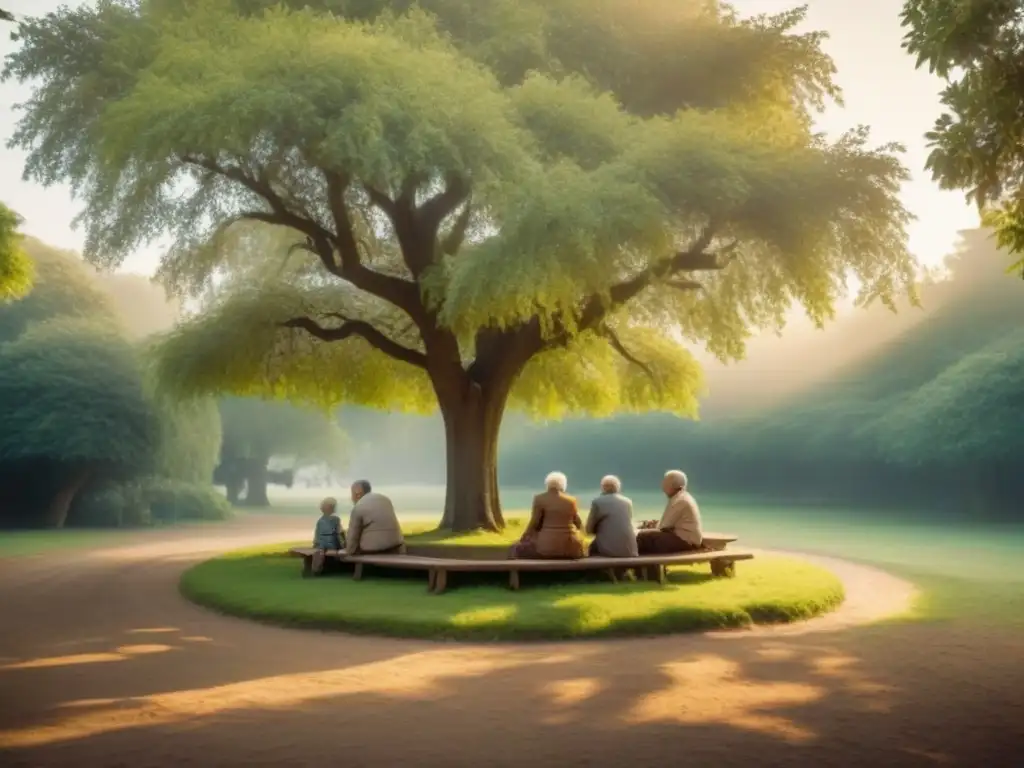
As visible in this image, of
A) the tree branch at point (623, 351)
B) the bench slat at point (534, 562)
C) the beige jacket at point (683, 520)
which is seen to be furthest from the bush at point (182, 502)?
the beige jacket at point (683, 520)

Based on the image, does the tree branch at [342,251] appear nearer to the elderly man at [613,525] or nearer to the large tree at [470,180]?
the large tree at [470,180]

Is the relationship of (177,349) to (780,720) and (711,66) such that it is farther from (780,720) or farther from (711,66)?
(780,720)

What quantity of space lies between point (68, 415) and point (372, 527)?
24385mm

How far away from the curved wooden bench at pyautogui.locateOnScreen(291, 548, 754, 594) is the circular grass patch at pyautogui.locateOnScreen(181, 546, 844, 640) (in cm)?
26

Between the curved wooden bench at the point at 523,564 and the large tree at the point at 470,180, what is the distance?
402 centimetres

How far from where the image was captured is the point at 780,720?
302 inches

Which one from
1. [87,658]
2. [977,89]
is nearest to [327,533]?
[87,658]

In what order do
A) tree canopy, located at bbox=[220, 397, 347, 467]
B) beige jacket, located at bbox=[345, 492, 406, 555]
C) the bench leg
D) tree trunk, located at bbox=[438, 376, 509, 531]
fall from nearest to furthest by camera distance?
1. beige jacket, located at bbox=[345, 492, 406, 555]
2. the bench leg
3. tree trunk, located at bbox=[438, 376, 509, 531]
4. tree canopy, located at bbox=[220, 397, 347, 467]

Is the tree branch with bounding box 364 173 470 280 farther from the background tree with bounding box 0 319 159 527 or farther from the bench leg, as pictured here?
the background tree with bounding box 0 319 159 527

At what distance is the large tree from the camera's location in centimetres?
1559

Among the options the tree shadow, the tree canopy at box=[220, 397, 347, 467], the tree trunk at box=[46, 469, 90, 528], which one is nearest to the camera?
the tree shadow

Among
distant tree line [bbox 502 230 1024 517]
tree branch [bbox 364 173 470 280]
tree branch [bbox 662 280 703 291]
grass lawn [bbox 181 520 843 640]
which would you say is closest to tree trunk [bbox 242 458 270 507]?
distant tree line [bbox 502 230 1024 517]

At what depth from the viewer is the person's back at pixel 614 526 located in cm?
1476

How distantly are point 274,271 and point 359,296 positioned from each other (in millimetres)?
2961
